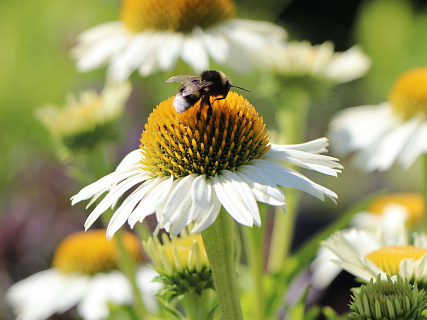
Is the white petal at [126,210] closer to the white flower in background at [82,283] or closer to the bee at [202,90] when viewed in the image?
the bee at [202,90]

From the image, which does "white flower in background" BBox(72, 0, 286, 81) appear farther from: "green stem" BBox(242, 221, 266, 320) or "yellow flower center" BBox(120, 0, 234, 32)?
"green stem" BBox(242, 221, 266, 320)

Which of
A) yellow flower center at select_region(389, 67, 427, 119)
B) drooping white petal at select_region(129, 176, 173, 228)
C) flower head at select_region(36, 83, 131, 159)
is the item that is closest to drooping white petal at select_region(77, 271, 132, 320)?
flower head at select_region(36, 83, 131, 159)

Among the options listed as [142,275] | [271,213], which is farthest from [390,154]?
[271,213]

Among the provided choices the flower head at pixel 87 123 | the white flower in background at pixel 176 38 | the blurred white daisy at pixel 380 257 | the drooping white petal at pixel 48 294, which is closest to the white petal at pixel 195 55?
the white flower in background at pixel 176 38

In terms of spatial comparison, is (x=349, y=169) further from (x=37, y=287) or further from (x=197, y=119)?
(x=197, y=119)

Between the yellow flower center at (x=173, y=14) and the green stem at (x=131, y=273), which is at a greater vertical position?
the yellow flower center at (x=173, y=14)

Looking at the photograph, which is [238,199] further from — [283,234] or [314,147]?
[283,234]
